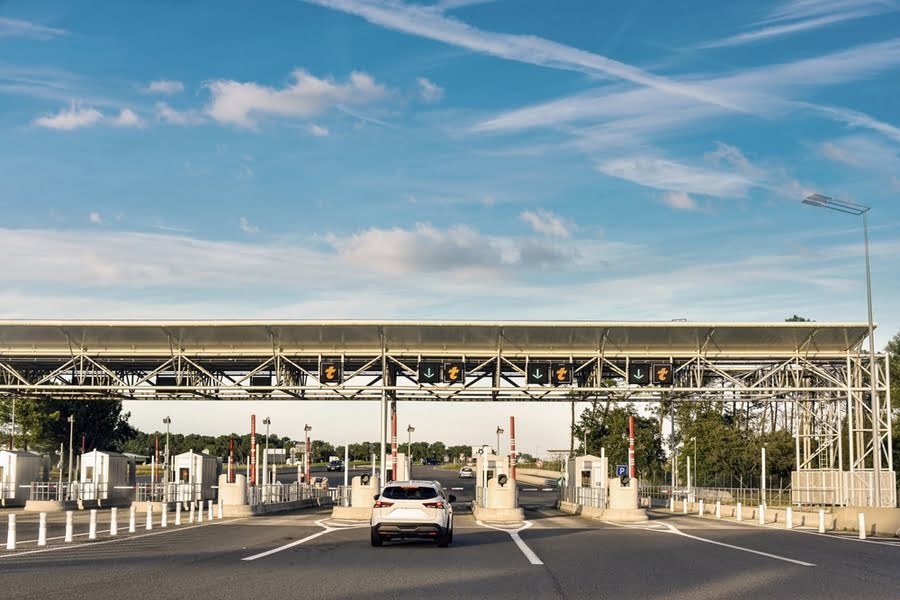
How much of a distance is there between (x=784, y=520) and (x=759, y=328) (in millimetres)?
7299

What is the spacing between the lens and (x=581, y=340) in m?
42.7

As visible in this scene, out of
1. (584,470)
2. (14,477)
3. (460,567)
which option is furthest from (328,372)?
(460,567)

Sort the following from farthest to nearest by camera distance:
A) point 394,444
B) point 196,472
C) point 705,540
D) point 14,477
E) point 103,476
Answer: point 196,472 < point 103,476 < point 14,477 < point 394,444 < point 705,540

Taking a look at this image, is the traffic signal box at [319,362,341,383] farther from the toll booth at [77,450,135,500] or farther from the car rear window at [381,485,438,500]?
the car rear window at [381,485,438,500]

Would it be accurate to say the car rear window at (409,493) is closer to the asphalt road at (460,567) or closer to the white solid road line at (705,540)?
the asphalt road at (460,567)

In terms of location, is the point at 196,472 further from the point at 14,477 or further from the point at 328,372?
the point at 328,372

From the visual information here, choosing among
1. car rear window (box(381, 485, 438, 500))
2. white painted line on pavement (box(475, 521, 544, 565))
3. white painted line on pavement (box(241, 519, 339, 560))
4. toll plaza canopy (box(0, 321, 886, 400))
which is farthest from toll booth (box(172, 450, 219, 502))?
car rear window (box(381, 485, 438, 500))

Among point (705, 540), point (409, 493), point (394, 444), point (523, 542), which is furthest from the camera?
point (394, 444)

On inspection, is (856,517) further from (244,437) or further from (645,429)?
(244,437)

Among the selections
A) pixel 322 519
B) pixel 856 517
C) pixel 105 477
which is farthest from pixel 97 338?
Result: pixel 856 517

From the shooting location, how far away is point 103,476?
58188 mm

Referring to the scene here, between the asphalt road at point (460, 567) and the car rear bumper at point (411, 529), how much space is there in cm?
36

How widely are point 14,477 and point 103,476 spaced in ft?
15.2

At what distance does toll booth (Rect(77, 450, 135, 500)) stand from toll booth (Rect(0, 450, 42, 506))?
112 inches
